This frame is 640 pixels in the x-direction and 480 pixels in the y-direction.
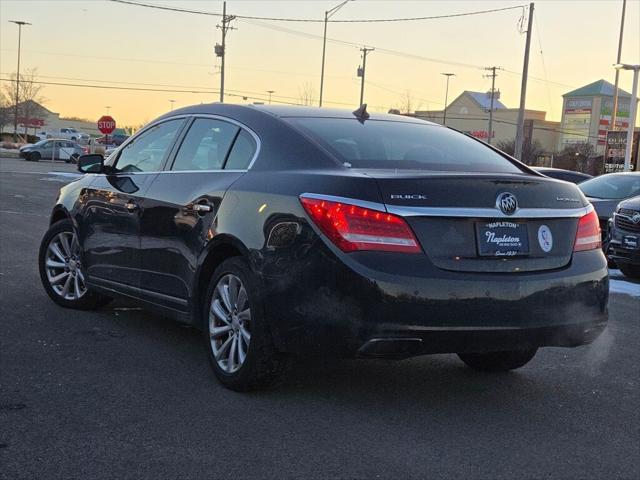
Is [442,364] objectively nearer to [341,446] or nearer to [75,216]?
[341,446]

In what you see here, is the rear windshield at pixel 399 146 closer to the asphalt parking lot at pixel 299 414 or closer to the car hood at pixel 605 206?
the asphalt parking lot at pixel 299 414

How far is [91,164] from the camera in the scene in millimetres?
6000

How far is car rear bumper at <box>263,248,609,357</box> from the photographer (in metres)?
3.64

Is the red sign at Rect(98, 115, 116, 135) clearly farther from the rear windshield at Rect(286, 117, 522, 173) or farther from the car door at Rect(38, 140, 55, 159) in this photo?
the rear windshield at Rect(286, 117, 522, 173)

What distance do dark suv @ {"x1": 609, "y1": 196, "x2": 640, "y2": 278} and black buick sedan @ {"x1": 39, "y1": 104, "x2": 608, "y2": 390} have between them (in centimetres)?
535

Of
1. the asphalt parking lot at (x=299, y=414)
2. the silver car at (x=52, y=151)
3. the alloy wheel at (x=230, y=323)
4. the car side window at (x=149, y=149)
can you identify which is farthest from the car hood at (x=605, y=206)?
the silver car at (x=52, y=151)

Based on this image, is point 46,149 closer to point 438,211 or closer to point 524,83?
point 524,83

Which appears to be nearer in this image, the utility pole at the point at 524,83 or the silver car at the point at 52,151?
the utility pole at the point at 524,83

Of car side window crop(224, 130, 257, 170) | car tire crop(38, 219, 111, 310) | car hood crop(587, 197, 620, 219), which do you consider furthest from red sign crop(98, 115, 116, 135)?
car side window crop(224, 130, 257, 170)

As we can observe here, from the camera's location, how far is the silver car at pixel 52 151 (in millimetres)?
46094

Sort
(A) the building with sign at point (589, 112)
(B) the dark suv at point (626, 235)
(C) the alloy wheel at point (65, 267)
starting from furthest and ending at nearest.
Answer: (A) the building with sign at point (589, 112)
(B) the dark suv at point (626, 235)
(C) the alloy wheel at point (65, 267)

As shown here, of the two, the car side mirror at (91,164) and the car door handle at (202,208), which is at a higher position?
the car side mirror at (91,164)

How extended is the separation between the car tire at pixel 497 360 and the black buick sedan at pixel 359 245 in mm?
11

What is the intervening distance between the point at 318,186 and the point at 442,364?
190cm
